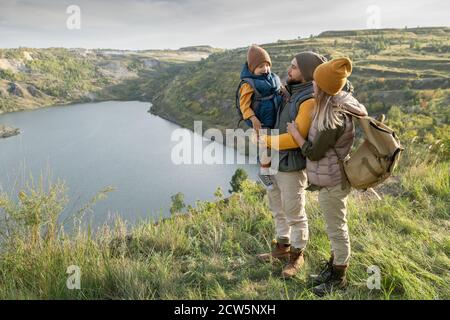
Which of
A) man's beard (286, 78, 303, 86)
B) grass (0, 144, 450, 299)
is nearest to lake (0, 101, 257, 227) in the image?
grass (0, 144, 450, 299)

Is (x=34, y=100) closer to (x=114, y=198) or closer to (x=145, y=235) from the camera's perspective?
(x=114, y=198)

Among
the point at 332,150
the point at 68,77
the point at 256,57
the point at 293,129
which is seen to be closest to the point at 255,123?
the point at 293,129

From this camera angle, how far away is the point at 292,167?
259 centimetres

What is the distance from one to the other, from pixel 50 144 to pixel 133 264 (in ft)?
200

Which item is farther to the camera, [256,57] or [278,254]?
[278,254]

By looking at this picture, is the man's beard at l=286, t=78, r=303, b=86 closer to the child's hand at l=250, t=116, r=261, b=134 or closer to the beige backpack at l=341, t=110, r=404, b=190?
the child's hand at l=250, t=116, r=261, b=134

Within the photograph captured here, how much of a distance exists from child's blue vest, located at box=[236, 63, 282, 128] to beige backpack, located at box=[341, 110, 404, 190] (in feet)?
2.04

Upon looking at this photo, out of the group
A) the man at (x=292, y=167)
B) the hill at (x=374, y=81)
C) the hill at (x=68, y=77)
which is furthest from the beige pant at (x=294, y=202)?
the hill at (x=68, y=77)

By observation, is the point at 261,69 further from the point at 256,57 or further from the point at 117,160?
the point at 117,160

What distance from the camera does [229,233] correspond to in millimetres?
3400

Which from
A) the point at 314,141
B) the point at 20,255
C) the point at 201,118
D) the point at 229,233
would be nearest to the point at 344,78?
the point at 314,141

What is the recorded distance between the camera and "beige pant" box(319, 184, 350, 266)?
7.94 feet

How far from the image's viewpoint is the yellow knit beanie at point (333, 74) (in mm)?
2145

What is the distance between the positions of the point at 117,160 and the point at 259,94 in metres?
48.0
